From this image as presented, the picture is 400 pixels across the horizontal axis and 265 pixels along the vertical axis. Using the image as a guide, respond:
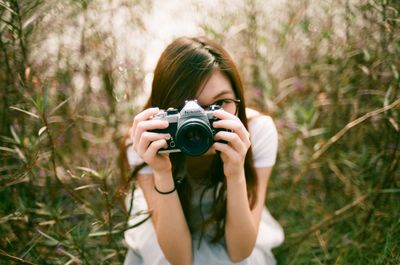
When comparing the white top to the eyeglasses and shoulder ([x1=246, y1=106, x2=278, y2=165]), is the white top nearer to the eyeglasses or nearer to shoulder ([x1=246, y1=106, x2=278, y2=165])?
shoulder ([x1=246, y1=106, x2=278, y2=165])

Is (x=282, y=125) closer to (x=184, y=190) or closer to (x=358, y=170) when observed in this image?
(x=358, y=170)

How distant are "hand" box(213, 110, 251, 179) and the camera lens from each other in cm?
4

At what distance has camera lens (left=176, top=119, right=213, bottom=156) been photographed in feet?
2.66

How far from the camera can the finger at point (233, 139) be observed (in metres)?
0.86

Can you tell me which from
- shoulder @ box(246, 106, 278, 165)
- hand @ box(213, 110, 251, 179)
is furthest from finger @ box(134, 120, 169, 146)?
shoulder @ box(246, 106, 278, 165)

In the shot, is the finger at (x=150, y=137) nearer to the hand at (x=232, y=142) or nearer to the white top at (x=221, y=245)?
the hand at (x=232, y=142)

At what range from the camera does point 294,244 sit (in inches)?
53.3

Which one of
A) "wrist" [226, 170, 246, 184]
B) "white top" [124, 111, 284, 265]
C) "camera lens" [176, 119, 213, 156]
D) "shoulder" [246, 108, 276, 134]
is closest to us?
"camera lens" [176, 119, 213, 156]

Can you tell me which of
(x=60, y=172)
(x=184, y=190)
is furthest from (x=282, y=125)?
(x=60, y=172)

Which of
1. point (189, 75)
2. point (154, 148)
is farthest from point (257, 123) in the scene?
point (154, 148)

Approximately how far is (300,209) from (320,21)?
72cm

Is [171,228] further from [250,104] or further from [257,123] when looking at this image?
[250,104]

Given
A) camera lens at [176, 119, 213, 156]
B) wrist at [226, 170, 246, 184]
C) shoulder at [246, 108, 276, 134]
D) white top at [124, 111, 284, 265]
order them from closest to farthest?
camera lens at [176, 119, 213, 156] → wrist at [226, 170, 246, 184] → white top at [124, 111, 284, 265] → shoulder at [246, 108, 276, 134]

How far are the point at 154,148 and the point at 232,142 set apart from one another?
18cm
